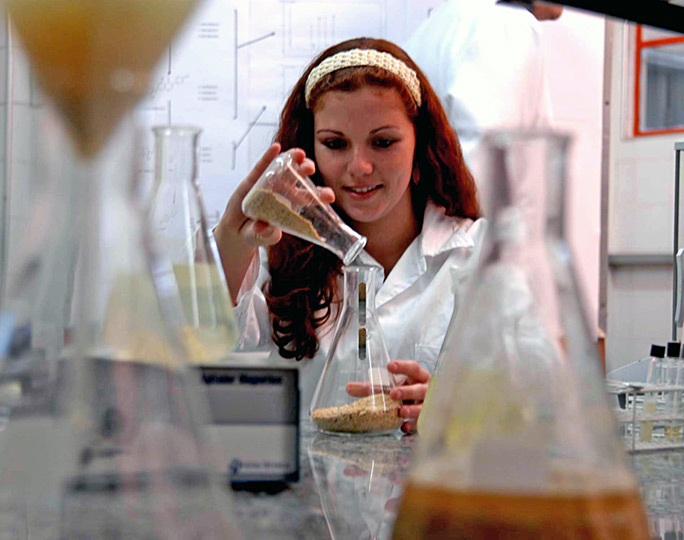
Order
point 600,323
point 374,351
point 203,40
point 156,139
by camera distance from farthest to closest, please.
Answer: point 600,323, point 203,40, point 374,351, point 156,139

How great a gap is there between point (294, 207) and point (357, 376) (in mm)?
205

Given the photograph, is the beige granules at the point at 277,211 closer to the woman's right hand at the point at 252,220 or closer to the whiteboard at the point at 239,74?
the woman's right hand at the point at 252,220

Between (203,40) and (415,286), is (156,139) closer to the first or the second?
(415,286)

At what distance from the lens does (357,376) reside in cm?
75

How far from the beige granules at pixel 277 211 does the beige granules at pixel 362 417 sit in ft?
0.69

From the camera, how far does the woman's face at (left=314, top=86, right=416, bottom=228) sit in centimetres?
143

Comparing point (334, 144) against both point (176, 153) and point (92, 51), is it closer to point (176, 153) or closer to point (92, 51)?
point (176, 153)

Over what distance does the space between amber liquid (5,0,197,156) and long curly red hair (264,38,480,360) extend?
1.18 metres

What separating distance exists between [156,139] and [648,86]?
4.31m

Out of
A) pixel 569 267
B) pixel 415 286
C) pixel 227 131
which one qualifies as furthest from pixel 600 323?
pixel 569 267

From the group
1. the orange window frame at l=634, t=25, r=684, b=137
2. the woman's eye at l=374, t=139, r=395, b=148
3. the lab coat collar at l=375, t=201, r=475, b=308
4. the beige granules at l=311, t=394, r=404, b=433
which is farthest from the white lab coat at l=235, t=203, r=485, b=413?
the orange window frame at l=634, t=25, r=684, b=137

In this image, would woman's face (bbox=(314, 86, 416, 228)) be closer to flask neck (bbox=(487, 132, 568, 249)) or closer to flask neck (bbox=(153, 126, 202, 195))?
flask neck (bbox=(153, 126, 202, 195))

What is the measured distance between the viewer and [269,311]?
57.6 inches

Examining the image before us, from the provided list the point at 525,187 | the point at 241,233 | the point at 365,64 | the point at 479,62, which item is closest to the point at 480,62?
the point at 479,62
